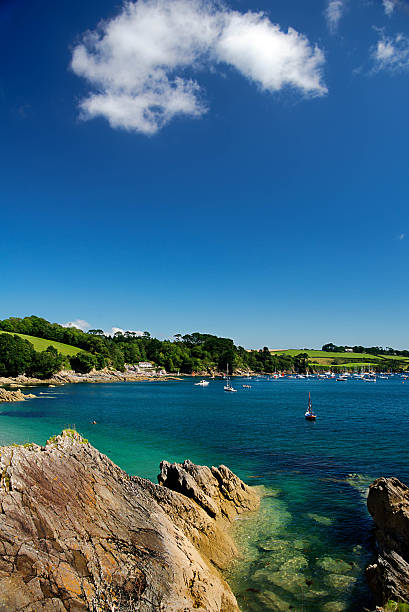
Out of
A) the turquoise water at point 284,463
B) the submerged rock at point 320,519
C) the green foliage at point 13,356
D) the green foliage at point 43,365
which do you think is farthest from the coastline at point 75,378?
the submerged rock at point 320,519

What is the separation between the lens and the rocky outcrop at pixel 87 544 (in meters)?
9.03

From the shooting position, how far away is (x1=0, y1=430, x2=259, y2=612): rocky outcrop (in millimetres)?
9031

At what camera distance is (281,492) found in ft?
82.1

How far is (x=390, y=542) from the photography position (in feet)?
51.5

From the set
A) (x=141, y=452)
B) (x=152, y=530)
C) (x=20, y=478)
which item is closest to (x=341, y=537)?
(x=152, y=530)

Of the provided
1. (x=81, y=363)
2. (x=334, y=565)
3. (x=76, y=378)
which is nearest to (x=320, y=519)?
(x=334, y=565)

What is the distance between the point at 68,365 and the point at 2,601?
172 metres

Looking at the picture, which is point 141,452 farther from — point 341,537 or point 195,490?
point 341,537

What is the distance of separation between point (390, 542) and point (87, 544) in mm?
13362

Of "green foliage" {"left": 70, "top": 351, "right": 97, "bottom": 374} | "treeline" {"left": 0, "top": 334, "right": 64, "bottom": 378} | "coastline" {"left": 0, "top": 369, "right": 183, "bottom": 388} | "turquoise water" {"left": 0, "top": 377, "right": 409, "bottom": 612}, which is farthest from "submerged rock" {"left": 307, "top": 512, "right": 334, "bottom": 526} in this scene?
"green foliage" {"left": 70, "top": 351, "right": 97, "bottom": 374}

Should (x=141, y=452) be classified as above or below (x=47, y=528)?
below

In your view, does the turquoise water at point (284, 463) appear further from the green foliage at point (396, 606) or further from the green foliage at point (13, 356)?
the green foliage at point (13, 356)

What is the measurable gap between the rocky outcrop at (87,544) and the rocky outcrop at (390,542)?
557cm

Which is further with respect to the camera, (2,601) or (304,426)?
(304,426)
